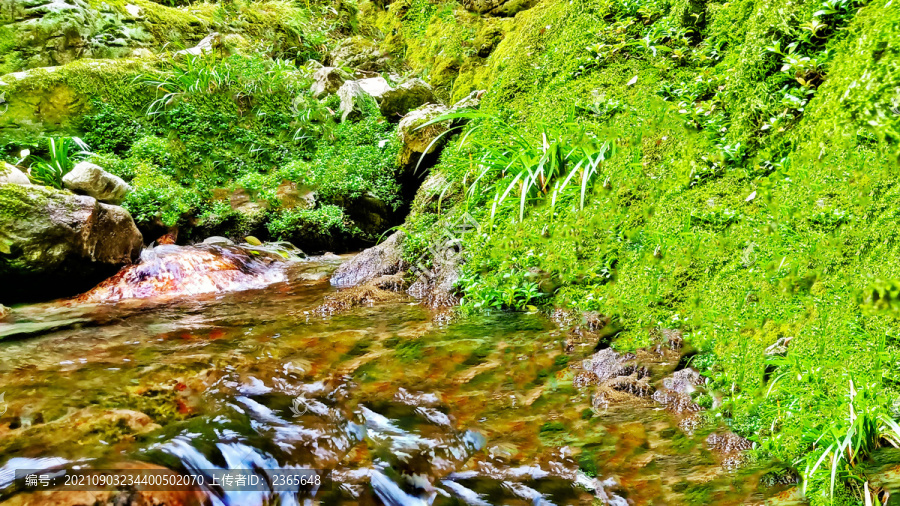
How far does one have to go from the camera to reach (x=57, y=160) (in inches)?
236

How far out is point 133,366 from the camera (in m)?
2.63

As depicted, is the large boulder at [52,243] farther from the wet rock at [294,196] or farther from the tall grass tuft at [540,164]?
the tall grass tuft at [540,164]

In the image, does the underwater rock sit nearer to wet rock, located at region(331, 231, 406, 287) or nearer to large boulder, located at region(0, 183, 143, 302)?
large boulder, located at region(0, 183, 143, 302)

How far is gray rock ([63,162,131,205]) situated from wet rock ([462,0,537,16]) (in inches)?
247

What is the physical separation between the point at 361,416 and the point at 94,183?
551 cm

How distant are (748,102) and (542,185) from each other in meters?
1.47

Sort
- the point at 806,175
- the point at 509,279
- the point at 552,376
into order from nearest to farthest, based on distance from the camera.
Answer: the point at 806,175 < the point at 552,376 < the point at 509,279

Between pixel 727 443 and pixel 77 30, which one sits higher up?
pixel 77 30

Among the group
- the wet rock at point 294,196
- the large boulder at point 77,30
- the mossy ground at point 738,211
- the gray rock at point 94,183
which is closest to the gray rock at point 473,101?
the mossy ground at point 738,211

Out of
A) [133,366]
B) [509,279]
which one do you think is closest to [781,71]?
[509,279]

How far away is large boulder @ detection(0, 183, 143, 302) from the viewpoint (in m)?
4.50

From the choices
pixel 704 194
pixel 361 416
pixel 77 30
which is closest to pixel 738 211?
pixel 704 194

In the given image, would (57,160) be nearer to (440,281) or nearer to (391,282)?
(391,282)

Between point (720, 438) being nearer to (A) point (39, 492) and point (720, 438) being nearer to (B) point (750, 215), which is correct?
(B) point (750, 215)
